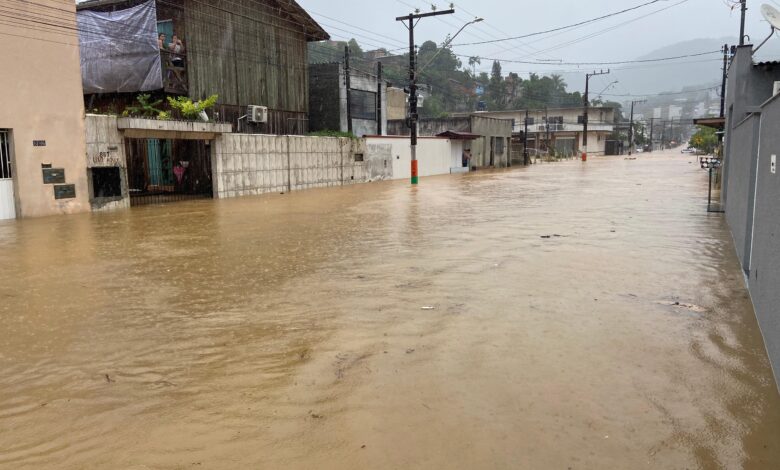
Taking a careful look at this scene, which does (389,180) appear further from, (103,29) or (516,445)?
(516,445)

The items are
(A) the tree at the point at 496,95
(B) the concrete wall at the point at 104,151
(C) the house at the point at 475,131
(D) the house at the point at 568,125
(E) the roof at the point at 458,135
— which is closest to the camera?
(B) the concrete wall at the point at 104,151

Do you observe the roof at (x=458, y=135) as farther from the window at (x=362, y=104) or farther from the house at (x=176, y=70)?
the house at (x=176, y=70)

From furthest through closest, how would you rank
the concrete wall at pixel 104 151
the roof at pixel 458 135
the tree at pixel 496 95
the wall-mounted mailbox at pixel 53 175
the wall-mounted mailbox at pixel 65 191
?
the tree at pixel 496 95 → the roof at pixel 458 135 → the concrete wall at pixel 104 151 → the wall-mounted mailbox at pixel 65 191 → the wall-mounted mailbox at pixel 53 175

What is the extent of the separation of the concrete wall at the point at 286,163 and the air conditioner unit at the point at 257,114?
2.79 metres

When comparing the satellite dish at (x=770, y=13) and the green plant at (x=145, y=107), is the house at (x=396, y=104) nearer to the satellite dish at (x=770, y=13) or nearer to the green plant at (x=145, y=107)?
the green plant at (x=145, y=107)

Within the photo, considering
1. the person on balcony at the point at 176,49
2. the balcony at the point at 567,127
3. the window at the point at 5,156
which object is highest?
the person on balcony at the point at 176,49

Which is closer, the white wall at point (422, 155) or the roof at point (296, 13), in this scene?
the roof at point (296, 13)

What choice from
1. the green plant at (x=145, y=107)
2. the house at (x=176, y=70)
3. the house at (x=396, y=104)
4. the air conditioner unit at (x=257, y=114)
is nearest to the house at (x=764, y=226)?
the house at (x=176, y=70)

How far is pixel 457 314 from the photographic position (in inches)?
241

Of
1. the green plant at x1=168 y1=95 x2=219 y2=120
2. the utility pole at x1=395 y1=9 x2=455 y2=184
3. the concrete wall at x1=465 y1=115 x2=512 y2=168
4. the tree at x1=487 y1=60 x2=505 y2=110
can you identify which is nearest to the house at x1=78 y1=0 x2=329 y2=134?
the green plant at x1=168 y1=95 x2=219 y2=120

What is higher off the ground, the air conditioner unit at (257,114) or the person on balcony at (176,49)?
the person on balcony at (176,49)

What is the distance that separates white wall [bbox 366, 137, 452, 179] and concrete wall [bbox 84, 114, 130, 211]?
50.0 feet

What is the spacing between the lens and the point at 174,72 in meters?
23.6

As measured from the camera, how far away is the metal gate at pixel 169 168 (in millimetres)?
23223
